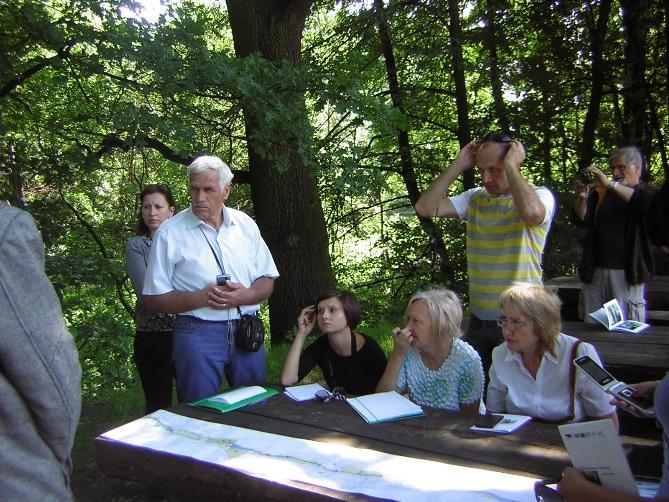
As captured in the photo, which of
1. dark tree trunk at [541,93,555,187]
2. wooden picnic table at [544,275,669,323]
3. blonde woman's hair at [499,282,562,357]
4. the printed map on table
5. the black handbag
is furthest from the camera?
dark tree trunk at [541,93,555,187]

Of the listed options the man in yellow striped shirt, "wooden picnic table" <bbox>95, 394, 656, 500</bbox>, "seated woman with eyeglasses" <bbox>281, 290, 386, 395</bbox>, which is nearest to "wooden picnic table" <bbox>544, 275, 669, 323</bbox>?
the man in yellow striped shirt

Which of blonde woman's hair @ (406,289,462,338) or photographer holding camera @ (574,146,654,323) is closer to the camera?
blonde woman's hair @ (406,289,462,338)

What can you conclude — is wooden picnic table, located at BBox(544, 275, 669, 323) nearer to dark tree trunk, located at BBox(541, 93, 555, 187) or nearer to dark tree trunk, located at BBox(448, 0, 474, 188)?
dark tree trunk, located at BBox(541, 93, 555, 187)

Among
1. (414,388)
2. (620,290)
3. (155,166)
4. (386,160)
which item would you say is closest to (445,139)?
(386,160)

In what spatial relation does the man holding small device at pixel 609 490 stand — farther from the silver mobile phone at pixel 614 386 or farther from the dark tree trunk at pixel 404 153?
the dark tree trunk at pixel 404 153

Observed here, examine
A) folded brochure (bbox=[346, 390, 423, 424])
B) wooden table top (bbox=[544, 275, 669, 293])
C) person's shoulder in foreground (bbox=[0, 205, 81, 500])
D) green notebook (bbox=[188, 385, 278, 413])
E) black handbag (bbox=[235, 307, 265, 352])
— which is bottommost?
folded brochure (bbox=[346, 390, 423, 424])

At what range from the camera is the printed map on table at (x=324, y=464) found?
1693 mm

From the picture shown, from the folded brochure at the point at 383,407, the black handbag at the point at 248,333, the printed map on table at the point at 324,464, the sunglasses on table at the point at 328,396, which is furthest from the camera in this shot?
the black handbag at the point at 248,333

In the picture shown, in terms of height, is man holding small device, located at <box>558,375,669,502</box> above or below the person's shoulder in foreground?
below

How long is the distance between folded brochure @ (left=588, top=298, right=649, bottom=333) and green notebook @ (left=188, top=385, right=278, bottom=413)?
2.31 metres

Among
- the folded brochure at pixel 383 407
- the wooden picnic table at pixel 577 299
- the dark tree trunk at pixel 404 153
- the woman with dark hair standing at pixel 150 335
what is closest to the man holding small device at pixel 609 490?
the folded brochure at pixel 383 407

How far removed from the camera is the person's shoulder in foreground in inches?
41.3

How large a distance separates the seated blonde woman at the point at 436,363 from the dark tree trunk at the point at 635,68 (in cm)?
648

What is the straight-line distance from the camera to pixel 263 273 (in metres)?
3.11
